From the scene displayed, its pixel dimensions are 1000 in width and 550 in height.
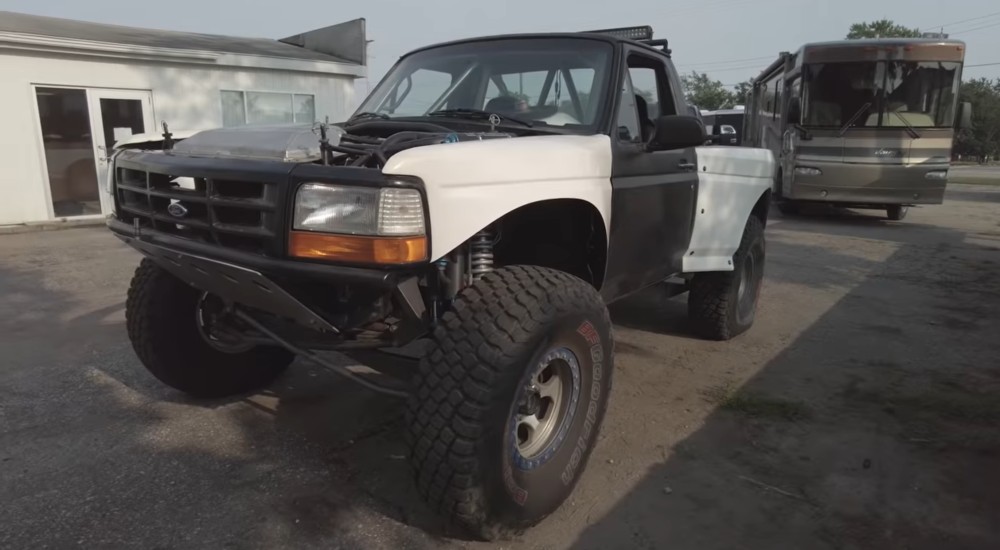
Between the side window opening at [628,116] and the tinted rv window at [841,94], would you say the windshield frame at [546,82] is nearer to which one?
the side window opening at [628,116]

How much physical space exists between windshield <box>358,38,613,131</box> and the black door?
196mm

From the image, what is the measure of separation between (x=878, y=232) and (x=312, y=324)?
37.8 feet

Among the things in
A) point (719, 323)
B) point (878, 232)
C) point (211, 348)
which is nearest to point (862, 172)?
point (878, 232)

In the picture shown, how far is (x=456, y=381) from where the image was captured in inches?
95.7

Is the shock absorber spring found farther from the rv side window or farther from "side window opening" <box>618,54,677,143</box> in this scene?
the rv side window

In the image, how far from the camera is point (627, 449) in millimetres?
3473

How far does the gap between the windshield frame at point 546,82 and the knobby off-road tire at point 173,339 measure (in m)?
1.46

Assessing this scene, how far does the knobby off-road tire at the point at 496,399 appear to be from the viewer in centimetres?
241

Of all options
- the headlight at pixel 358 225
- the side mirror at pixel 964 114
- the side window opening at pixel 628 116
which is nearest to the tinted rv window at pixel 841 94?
the side mirror at pixel 964 114

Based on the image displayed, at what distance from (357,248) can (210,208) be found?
0.71 metres

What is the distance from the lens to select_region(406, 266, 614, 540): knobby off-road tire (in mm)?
2412

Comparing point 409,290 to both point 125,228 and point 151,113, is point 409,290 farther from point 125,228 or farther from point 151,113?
point 151,113

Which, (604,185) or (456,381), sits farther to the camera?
(604,185)

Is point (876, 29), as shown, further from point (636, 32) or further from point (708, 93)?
point (636, 32)
